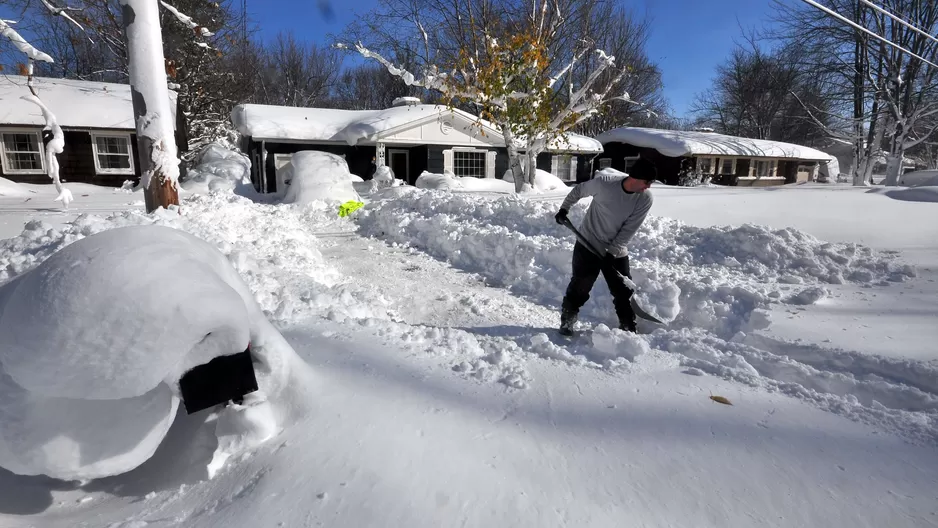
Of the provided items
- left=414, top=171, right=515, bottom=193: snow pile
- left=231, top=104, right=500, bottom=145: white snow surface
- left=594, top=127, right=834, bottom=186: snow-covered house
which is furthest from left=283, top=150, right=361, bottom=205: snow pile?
left=594, top=127, right=834, bottom=186: snow-covered house

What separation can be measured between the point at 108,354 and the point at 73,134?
19725 mm

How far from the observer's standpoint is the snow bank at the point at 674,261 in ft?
15.7

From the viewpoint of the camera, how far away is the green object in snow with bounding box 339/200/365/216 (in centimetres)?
1069

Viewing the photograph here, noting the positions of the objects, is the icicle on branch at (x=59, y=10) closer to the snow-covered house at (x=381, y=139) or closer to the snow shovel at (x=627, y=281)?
the snow-covered house at (x=381, y=139)

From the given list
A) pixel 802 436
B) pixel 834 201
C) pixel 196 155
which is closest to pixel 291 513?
pixel 802 436

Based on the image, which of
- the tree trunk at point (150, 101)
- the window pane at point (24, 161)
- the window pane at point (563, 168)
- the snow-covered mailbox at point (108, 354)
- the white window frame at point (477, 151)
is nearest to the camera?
the snow-covered mailbox at point (108, 354)

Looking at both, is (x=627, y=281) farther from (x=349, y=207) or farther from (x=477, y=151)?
(x=477, y=151)

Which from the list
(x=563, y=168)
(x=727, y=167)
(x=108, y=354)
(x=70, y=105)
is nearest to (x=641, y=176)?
(x=108, y=354)

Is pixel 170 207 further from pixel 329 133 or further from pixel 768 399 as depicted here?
pixel 329 133

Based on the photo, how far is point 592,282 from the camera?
4047 millimetres

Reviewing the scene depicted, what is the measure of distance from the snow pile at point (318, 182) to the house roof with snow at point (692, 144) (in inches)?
639

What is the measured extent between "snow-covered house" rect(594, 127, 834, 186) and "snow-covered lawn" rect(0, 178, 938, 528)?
58.6 ft

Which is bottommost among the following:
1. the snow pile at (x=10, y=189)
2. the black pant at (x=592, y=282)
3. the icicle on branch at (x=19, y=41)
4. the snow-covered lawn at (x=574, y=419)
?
the snow-covered lawn at (x=574, y=419)

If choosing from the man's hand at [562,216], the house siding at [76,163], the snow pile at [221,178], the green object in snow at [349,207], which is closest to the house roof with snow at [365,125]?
the snow pile at [221,178]
